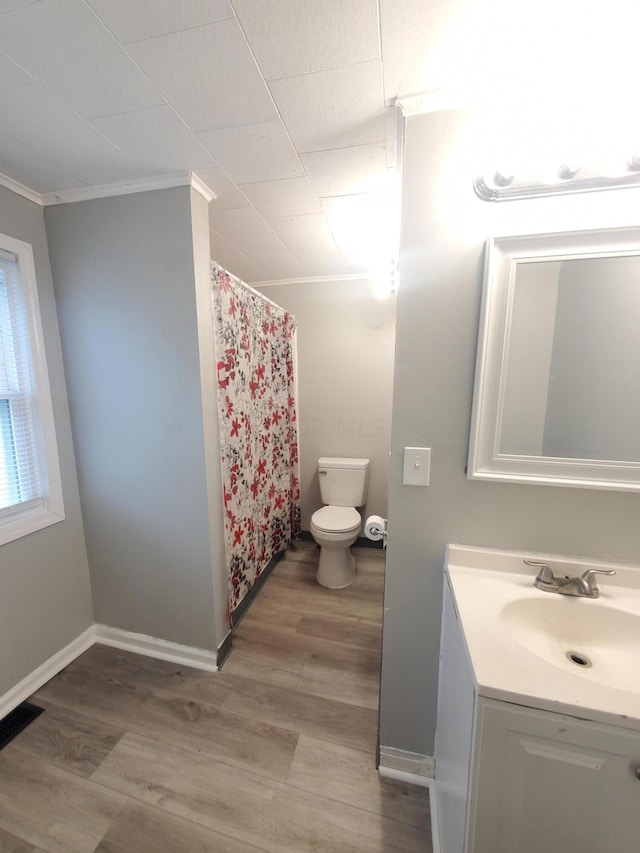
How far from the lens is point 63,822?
3.34 ft

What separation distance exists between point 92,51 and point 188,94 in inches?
9.1

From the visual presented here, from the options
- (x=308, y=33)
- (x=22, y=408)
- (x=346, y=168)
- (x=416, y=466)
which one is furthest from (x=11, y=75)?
(x=416, y=466)

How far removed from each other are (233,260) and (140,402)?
1.25 m

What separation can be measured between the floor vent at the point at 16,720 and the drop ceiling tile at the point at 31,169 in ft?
7.44

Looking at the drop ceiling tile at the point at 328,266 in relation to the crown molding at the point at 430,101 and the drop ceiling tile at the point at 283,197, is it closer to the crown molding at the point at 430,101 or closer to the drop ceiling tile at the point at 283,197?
the drop ceiling tile at the point at 283,197

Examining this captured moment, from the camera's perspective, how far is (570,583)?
90 cm

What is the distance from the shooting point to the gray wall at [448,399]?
901 mm

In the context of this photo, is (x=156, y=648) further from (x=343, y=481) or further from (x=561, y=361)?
(x=561, y=361)

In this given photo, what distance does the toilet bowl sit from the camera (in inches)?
82.9

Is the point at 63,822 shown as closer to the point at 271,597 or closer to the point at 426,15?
the point at 271,597

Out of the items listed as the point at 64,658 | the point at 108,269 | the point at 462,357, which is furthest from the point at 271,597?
the point at 108,269

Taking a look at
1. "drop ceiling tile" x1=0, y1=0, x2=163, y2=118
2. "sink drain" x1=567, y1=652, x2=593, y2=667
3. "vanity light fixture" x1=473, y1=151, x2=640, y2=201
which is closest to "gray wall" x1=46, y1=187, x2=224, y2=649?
"drop ceiling tile" x1=0, y1=0, x2=163, y2=118

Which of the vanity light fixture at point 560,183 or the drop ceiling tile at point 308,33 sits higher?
the drop ceiling tile at point 308,33

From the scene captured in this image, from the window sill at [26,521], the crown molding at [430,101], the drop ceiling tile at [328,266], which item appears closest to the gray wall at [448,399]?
the crown molding at [430,101]
